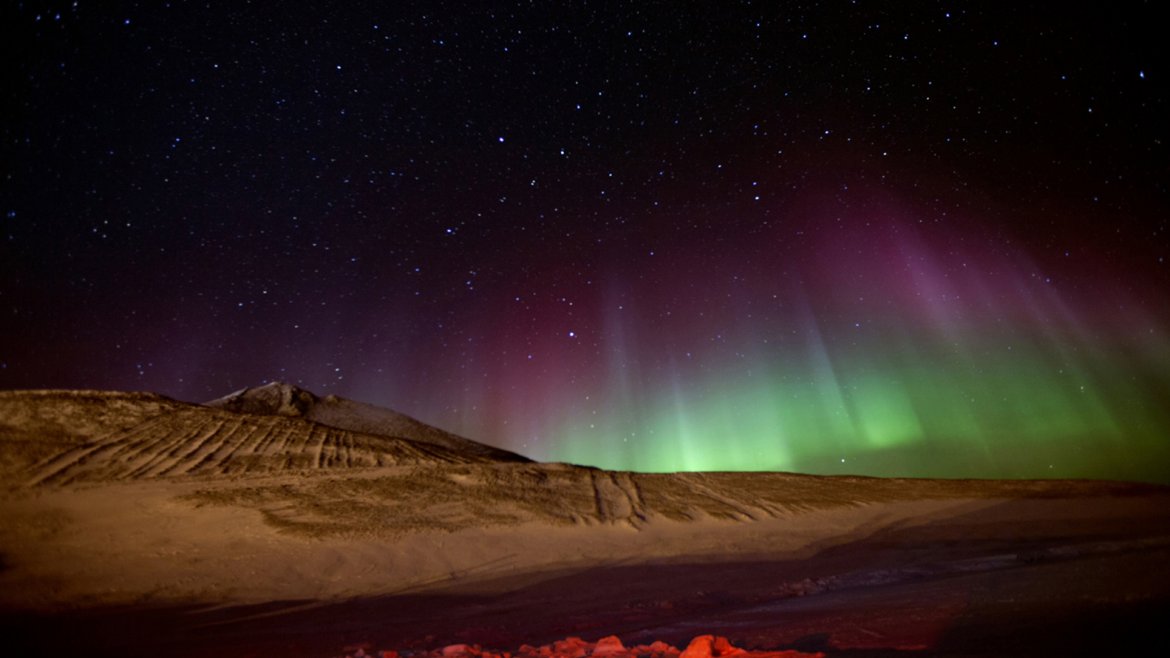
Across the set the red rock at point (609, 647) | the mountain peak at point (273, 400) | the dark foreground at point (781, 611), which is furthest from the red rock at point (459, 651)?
the mountain peak at point (273, 400)

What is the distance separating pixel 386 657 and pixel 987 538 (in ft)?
35.8

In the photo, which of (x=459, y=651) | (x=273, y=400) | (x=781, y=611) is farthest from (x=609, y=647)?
(x=273, y=400)

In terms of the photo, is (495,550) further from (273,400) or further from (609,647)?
(273,400)

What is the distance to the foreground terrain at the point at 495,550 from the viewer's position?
6.95m

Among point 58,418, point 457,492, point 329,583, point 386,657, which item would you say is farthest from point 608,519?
point 58,418

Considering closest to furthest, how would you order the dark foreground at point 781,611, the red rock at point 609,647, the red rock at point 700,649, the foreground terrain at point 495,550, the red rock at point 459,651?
the dark foreground at point 781,611
the red rock at point 700,649
the red rock at point 609,647
the red rock at point 459,651
the foreground terrain at point 495,550

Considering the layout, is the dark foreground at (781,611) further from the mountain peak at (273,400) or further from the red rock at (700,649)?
the mountain peak at (273,400)

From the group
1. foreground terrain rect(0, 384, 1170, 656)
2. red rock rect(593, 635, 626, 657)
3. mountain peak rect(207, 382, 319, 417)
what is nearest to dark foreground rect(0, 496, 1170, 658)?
foreground terrain rect(0, 384, 1170, 656)

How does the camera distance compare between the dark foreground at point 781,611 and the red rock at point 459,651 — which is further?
the red rock at point 459,651

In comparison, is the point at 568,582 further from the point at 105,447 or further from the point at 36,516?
the point at 105,447

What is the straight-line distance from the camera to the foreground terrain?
22.8 feet

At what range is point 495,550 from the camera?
1312 centimetres

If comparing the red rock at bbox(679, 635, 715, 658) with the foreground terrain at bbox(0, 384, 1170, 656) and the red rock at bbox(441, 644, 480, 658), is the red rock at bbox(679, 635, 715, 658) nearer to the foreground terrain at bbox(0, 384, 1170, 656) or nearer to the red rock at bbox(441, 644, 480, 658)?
the foreground terrain at bbox(0, 384, 1170, 656)

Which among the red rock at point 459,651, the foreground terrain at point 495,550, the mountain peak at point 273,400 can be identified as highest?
the mountain peak at point 273,400
